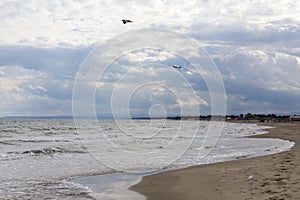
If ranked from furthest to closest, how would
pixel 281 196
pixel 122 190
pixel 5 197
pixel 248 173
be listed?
1. pixel 248 173
2. pixel 122 190
3. pixel 5 197
4. pixel 281 196

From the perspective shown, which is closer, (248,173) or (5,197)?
(5,197)

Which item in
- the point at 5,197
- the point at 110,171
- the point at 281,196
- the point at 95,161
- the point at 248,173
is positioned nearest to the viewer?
the point at 281,196

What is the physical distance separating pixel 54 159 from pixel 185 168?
9270 millimetres

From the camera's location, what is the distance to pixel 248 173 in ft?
49.1

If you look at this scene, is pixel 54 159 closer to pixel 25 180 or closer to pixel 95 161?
pixel 95 161

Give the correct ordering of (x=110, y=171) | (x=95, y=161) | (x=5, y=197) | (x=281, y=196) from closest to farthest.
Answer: (x=281, y=196) < (x=5, y=197) < (x=110, y=171) < (x=95, y=161)

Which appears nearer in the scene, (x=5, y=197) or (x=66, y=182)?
(x=5, y=197)

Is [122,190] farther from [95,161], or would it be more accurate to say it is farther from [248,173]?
[95,161]

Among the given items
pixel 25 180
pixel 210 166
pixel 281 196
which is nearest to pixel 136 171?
pixel 210 166

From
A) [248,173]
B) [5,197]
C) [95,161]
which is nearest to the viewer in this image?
[5,197]

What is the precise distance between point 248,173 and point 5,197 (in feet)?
30.7

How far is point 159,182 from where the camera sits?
15234 mm

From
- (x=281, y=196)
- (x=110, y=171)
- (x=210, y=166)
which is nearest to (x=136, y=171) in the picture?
(x=110, y=171)

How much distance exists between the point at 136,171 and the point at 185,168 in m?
2.70
